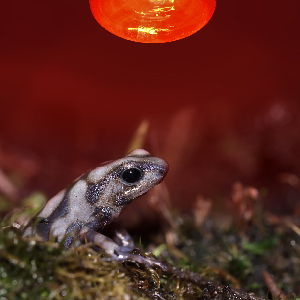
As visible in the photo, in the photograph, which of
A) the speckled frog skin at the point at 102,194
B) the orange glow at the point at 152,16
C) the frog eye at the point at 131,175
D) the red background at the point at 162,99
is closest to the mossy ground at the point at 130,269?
the speckled frog skin at the point at 102,194

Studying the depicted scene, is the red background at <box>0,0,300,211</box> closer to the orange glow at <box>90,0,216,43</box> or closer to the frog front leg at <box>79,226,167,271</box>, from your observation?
the orange glow at <box>90,0,216,43</box>

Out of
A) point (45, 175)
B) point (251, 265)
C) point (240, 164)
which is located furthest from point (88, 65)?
point (251, 265)

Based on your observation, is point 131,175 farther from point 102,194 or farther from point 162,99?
point 162,99

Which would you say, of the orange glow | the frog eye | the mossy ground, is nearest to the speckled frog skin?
the frog eye

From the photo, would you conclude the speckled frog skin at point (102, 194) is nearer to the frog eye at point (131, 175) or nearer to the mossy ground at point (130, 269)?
the frog eye at point (131, 175)

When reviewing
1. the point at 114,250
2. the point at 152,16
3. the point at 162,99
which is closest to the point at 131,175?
the point at 114,250

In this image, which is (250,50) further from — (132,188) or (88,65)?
(132,188)
